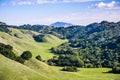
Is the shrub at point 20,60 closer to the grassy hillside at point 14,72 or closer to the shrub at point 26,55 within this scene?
the shrub at point 26,55

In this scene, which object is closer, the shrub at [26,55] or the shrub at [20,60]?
the shrub at [20,60]

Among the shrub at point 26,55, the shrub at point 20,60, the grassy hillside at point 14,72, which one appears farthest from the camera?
the shrub at point 26,55

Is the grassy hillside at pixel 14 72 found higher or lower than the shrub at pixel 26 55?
lower

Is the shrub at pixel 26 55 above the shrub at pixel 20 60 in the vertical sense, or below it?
above

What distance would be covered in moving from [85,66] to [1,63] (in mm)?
106427

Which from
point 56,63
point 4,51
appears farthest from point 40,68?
point 56,63

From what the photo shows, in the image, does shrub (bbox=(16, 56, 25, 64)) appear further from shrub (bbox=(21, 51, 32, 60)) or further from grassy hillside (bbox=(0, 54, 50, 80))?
grassy hillside (bbox=(0, 54, 50, 80))

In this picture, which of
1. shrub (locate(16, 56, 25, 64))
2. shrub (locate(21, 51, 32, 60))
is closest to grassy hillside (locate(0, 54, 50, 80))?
shrub (locate(16, 56, 25, 64))

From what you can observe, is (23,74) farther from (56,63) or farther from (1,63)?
(56,63)

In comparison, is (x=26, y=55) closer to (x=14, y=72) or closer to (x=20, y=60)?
(x=20, y=60)

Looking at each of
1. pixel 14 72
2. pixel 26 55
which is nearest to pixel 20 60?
pixel 26 55

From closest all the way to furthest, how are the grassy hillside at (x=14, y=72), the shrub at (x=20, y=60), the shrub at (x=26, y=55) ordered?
the grassy hillside at (x=14, y=72), the shrub at (x=20, y=60), the shrub at (x=26, y=55)

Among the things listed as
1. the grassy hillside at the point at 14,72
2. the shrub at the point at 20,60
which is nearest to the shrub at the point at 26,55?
the shrub at the point at 20,60

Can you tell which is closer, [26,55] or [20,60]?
[20,60]
